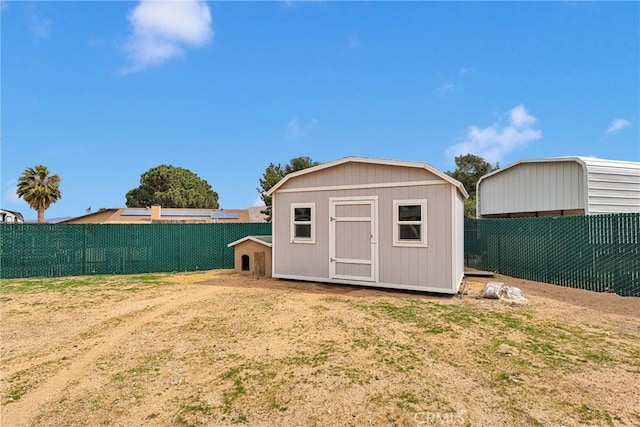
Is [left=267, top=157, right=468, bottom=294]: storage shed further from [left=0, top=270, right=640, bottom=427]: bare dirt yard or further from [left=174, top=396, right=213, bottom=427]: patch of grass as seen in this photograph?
[left=174, top=396, right=213, bottom=427]: patch of grass

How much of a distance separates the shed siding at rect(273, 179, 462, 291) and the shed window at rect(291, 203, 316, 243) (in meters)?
0.13

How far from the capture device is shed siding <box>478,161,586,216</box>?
9281 mm

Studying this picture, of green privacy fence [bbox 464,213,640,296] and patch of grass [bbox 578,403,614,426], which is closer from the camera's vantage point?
patch of grass [bbox 578,403,614,426]

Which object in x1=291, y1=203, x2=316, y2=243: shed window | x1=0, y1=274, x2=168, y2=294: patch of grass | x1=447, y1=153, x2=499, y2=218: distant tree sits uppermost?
x1=447, y1=153, x2=499, y2=218: distant tree

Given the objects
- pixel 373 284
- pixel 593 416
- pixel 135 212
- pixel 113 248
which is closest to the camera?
pixel 593 416

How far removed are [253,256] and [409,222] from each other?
4.97m

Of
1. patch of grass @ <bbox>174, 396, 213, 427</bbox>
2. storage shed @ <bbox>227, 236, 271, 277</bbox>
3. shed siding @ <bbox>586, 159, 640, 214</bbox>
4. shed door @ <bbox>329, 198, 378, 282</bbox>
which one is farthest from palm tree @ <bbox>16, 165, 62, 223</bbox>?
shed siding @ <bbox>586, 159, 640, 214</bbox>

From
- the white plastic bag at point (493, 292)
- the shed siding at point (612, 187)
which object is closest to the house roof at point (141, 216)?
the white plastic bag at point (493, 292)

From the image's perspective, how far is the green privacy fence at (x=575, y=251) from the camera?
681 cm

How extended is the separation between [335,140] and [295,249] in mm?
12426

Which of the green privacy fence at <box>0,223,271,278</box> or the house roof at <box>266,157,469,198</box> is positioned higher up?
the house roof at <box>266,157,469,198</box>

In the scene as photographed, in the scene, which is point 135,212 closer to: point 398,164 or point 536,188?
point 398,164

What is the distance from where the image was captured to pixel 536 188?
1036 cm

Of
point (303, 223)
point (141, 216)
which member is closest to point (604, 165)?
point (303, 223)
